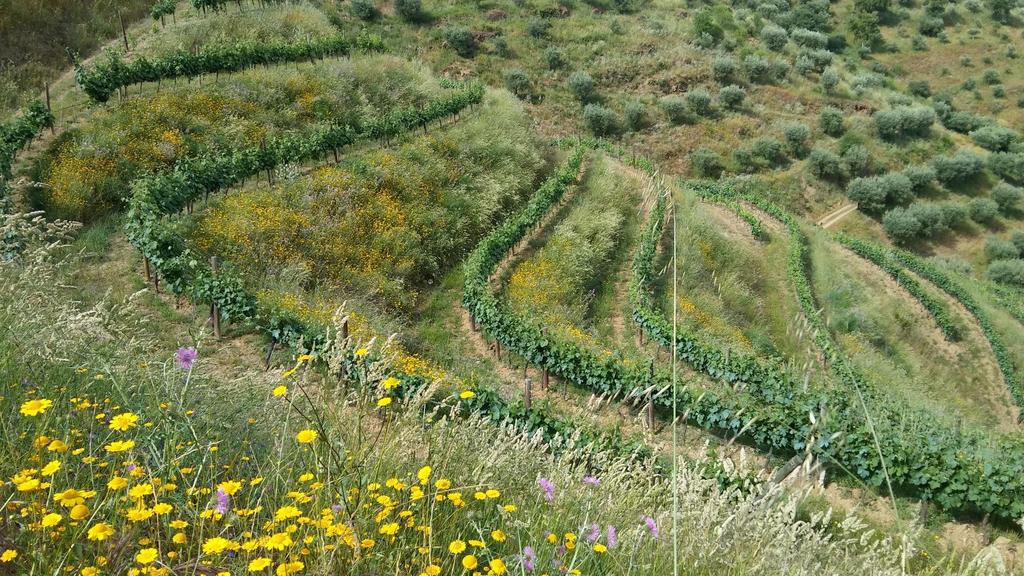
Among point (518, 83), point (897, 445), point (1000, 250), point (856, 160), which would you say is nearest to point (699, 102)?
point (856, 160)

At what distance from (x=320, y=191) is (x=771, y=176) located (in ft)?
129

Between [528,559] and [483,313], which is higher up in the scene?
[528,559]

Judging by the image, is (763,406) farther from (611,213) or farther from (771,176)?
(771,176)

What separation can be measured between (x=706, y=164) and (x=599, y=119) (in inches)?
356

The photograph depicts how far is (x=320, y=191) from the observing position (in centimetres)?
2328

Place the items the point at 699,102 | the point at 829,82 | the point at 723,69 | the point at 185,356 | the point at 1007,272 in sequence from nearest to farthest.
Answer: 1. the point at 185,356
2. the point at 1007,272
3. the point at 699,102
4. the point at 723,69
5. the point at 829,82

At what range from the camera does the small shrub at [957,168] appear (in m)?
53.4

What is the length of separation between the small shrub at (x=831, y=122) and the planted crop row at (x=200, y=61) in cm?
4058

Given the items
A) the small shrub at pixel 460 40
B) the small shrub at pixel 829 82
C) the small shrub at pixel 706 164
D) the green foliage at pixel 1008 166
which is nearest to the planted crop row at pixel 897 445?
the small shrub at pixel 706 164

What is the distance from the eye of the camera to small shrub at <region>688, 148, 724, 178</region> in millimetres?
49188

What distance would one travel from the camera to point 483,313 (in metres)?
20.1

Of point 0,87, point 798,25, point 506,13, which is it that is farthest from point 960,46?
point 0,87

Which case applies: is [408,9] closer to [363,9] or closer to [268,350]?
[363,9]

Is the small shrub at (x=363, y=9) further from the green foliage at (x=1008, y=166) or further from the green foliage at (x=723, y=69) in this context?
the green foliage at (x=1008, y=166)
